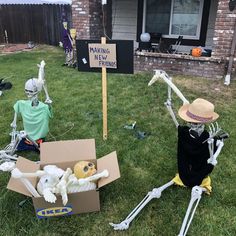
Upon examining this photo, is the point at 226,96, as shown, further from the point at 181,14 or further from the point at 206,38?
the point at 181,14

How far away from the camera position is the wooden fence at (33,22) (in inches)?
520

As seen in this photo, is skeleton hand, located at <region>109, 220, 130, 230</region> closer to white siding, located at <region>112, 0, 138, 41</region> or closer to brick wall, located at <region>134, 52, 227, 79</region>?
brick wall, located at <region>134, 52, 227, 79</region>

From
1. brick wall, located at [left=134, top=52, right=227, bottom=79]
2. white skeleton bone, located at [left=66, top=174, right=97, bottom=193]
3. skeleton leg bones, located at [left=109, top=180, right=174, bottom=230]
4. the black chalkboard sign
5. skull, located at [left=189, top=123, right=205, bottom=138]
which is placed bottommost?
skeleton leg bones, located at [left=109, top=180, right=174, bottom=230]

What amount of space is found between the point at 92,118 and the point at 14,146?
5.50 ft

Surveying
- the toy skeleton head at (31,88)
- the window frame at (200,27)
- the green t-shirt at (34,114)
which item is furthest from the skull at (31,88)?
the window frame at (200,27)

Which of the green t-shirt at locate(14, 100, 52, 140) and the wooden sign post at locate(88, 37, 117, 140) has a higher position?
the wooden sign post at locate(88, 37, 117, 140)

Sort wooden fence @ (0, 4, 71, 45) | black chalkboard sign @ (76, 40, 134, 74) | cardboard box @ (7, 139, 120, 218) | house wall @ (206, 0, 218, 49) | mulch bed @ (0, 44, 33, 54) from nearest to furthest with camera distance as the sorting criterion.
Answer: cardboard box @ (7, 139, 120, 218) → black chalkboard sign @ (76, 40, 134, 74) → house wall @ (206, 0, 218, 49) → mulch bed @ (0, 44, 33, 54) → wooden fence @ (0, 4, 71, 45)

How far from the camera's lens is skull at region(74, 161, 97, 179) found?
9.36 ft

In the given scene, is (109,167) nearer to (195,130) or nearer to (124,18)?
(195,130)

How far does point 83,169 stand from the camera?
287cm

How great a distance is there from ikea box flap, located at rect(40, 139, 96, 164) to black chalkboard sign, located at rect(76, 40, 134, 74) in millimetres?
1370

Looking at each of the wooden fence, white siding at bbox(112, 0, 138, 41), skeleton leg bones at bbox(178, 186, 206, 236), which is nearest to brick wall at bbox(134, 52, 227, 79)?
white siding at bbox(112, 0, 138, 41)

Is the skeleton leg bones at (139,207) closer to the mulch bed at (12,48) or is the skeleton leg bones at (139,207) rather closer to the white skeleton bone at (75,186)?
the white skeleton bone at (75,186)

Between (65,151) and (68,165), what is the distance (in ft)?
0.53
